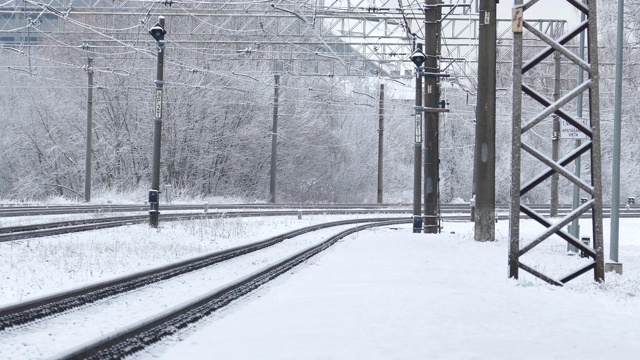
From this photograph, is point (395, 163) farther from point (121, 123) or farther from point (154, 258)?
point (154, 258)

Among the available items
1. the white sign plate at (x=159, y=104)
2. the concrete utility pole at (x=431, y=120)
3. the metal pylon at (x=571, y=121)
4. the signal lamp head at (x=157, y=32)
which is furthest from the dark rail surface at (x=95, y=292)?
the concrete utility pole at (x=431, y=120)

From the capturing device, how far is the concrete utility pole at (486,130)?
21.1 m

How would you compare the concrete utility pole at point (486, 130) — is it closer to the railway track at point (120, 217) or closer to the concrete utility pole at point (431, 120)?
the concrete utility pole at point (431, 120)

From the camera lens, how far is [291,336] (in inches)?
316

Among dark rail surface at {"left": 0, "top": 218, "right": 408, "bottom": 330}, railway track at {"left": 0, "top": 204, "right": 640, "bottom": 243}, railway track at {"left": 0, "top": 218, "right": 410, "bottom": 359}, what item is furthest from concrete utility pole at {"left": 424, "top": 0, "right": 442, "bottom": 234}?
railway track at {"left": 0, "top": 218, "right": 410, "bottom": 359}

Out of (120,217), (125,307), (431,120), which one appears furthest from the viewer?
(120,217)

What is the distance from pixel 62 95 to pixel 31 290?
44175 millimetres

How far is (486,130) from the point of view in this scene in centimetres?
2114

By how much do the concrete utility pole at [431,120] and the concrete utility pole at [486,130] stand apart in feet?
13.3

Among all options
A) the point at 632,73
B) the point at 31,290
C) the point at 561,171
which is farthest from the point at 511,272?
the point at 632,73

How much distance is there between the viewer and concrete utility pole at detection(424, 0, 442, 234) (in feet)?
83.6

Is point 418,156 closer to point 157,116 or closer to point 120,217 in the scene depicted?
point 157,116

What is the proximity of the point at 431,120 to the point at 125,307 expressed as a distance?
1647 cm

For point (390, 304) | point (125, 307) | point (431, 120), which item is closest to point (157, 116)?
point (431, 120)
